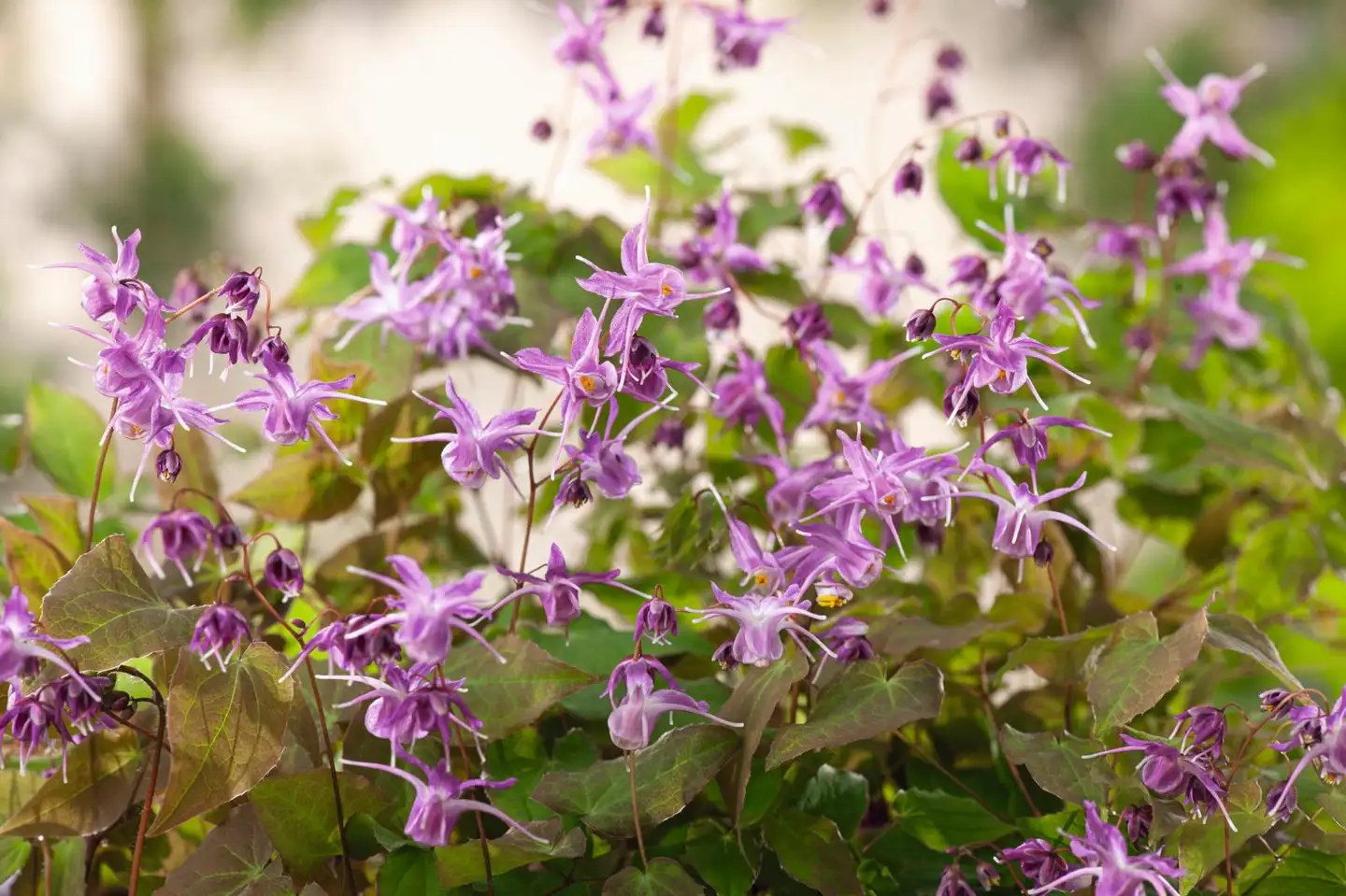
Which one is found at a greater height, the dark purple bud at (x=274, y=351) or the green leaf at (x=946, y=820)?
the dark purple bud at (x=274, y=351)

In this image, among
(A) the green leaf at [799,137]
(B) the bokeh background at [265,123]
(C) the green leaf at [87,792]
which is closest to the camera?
(C) the green leaf at [87,792]

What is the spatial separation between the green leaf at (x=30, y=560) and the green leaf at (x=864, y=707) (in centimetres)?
28

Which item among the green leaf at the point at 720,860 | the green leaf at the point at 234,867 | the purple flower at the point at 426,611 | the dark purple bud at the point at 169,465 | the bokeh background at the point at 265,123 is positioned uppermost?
the purple flower at the point at 426,611

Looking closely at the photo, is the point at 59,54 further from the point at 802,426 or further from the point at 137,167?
the point at 802,426

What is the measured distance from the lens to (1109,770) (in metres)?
0.43

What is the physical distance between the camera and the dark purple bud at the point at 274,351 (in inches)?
14.9

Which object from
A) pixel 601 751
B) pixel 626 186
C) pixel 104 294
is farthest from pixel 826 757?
pixel 626 186

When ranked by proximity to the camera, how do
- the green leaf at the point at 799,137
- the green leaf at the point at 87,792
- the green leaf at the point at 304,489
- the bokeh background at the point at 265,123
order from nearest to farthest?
the green leaf at the point at 87,792
the green leaf at the point at 304,489
the green leaf at the point at 799,137
the bokeh background at the point at 265,123

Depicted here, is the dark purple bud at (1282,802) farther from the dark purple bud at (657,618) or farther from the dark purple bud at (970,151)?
the dark purple bud at (970,151)

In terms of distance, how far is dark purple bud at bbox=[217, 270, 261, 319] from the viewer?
1.24ft

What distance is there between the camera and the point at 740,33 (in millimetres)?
656

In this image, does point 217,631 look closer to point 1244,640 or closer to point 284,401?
point 284,401

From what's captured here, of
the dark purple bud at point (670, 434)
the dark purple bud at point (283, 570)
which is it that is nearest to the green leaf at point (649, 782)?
the dark purple bud at point (283, 570)

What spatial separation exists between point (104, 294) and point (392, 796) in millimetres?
188
